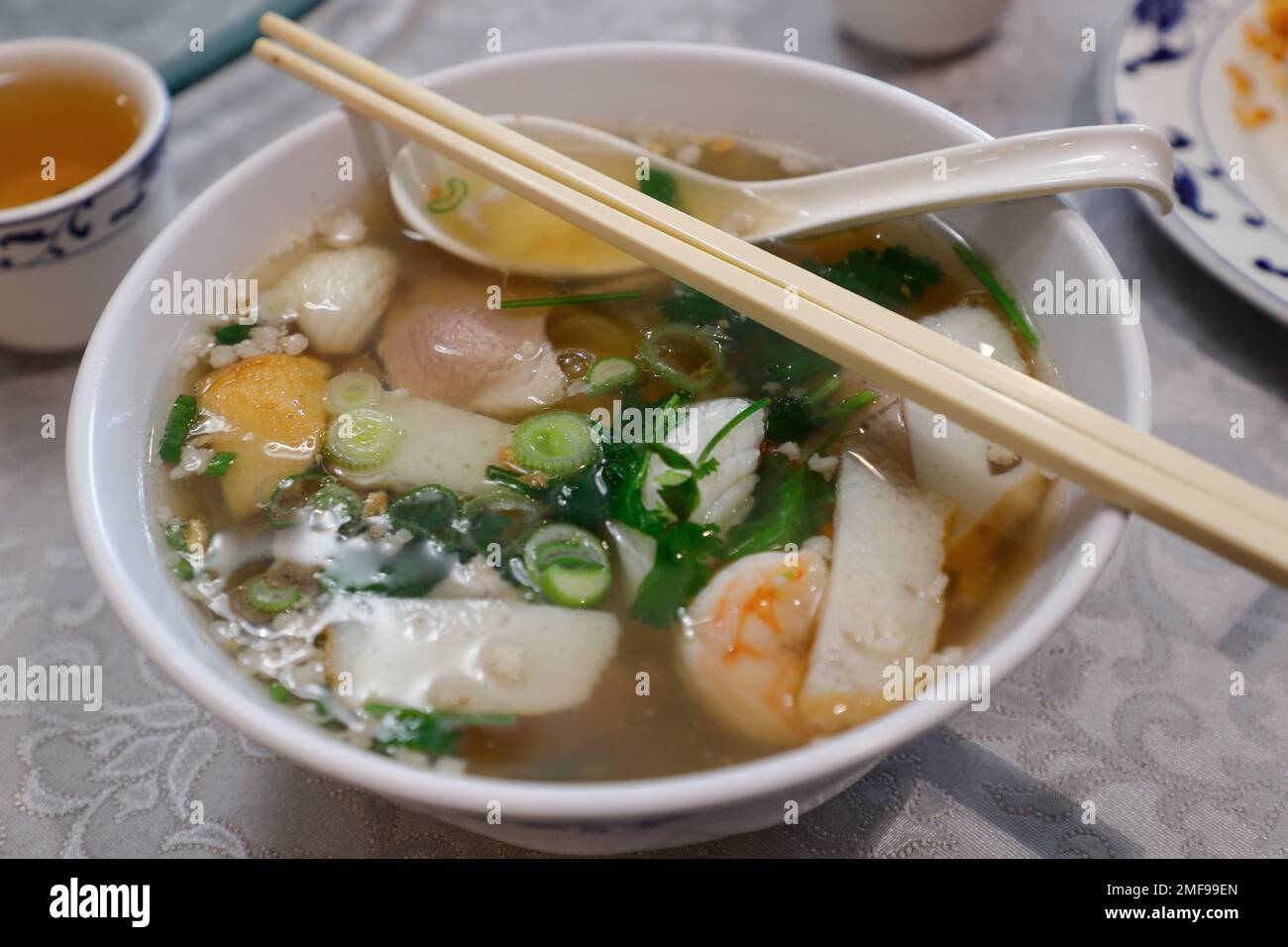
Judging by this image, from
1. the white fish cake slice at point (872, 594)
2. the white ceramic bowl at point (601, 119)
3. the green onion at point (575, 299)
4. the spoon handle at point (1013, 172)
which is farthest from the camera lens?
the green onion at point (575, 299)

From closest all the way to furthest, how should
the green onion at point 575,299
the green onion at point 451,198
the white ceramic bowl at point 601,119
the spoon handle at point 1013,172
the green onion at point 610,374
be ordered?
1. the white ceramic bowl at point 601,119
2. the spoon handle at point 1013,172
3. the green onion at point 610,374
4. the green onion at point 575,299
5. the green onion at point 451,198

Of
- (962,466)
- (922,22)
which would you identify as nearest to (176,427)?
(962,466)

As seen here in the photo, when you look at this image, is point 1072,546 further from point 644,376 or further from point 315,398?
point 315,398

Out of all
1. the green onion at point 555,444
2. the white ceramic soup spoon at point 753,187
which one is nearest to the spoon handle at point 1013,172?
the white ceramic soup spoon at point 753,187

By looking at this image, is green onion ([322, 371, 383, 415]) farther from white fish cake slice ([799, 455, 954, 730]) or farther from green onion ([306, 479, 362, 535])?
white fish cake slice ([799, 455, 954, 730])

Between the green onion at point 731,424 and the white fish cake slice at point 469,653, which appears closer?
the white fish cake slice at point 469,653

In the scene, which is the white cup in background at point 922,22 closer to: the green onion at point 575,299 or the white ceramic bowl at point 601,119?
the white ceramic bowl at point 601,119

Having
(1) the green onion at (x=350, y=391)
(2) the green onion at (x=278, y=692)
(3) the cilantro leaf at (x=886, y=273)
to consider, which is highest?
(3) the cilantro leaf at (x=886, y=273)
